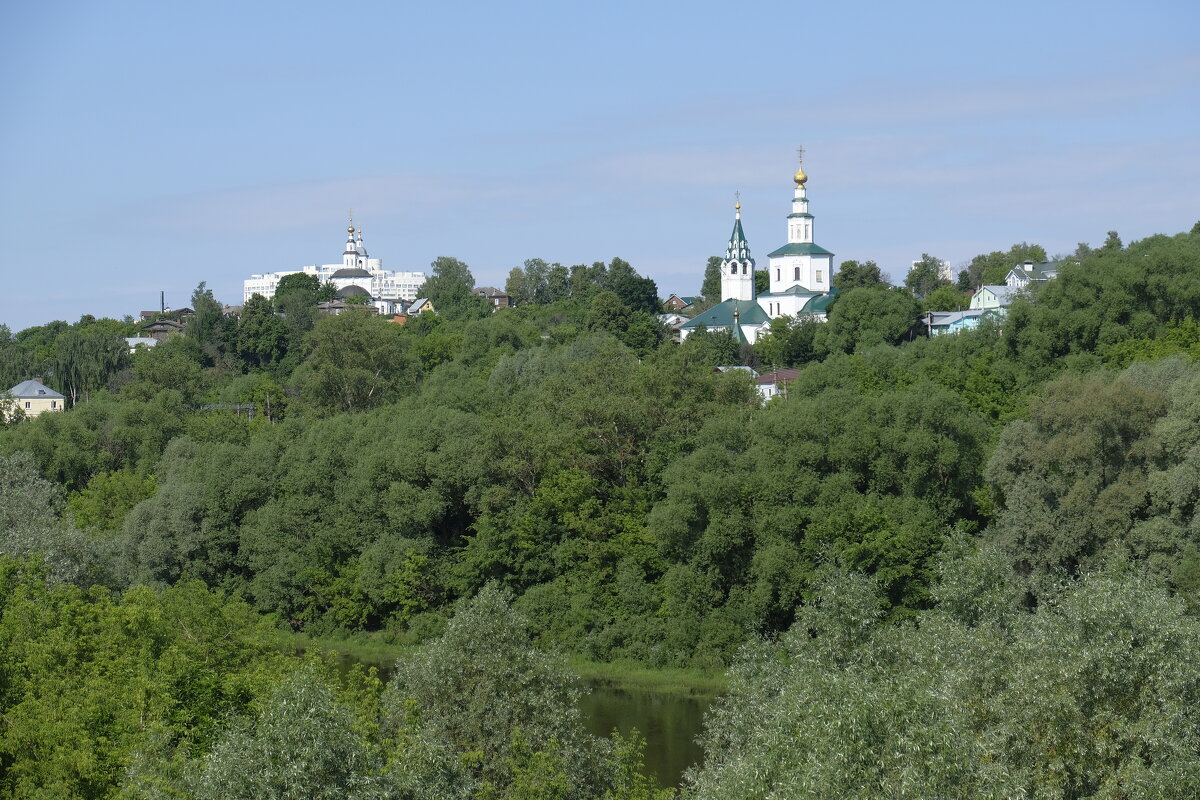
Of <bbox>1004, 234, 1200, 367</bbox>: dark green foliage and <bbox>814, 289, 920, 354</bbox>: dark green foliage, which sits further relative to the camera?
<bbox>814, 289, 920, 354</bbox>: dark green foliage

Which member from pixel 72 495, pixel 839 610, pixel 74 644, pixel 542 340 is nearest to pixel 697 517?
pixel 839 610

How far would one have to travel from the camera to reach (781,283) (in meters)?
93.4

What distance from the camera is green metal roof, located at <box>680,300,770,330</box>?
88750 mm

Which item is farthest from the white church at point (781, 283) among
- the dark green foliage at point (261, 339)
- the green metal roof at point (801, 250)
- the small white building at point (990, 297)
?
the dark green foliage at point (261, 339)

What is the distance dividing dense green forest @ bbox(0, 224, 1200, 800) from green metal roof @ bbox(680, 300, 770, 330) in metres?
25.9

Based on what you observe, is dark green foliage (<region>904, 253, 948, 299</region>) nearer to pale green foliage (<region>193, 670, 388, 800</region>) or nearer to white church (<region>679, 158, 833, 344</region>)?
white church (<region>679, 158, 833, 344</region>)

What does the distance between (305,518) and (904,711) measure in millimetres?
26138

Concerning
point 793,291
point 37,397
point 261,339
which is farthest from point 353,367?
point 793,291

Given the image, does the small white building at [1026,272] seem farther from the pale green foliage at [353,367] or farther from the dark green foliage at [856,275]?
the pale green foliage at [353,367]

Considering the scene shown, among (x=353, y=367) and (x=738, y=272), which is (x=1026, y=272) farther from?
(x=353, y=367)

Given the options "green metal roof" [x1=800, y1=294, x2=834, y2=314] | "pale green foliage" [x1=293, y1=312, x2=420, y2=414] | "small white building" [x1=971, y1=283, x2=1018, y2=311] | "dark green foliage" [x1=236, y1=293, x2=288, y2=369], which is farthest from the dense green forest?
"dark green foliage" [x1=236, y1=293, x2=288, y2=369]

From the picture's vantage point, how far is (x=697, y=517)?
3338 centimetres

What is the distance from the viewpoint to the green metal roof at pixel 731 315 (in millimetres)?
88750

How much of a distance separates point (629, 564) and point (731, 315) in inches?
2240
